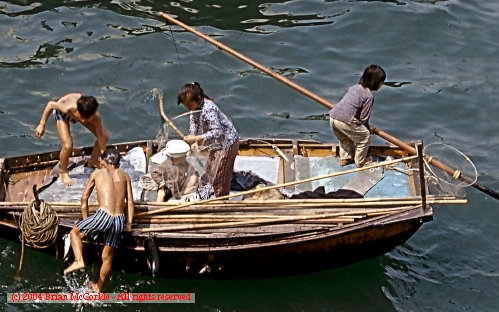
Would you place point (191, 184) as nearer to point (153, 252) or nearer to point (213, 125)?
point (213, 125)

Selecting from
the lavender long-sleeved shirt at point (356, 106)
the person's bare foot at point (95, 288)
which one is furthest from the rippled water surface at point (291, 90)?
the lavender long-sleeved shirt at point (356, 106)

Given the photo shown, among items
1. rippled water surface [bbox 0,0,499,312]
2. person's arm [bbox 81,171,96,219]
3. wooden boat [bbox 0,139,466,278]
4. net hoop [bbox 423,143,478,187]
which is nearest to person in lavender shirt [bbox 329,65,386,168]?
wooden boat [bbox 0,139,466,278]

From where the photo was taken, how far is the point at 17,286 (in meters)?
9.35

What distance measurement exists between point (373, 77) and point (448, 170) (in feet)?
4.72

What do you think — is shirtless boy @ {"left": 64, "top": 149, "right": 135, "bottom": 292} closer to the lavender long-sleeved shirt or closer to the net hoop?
the lavender long-sleeved shirt

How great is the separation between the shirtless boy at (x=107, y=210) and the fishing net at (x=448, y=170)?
12.0 ft

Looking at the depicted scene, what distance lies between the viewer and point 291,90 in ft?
44.0

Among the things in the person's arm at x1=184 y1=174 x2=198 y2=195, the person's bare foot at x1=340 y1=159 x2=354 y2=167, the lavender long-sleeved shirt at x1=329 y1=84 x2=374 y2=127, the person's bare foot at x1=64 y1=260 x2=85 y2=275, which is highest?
the lavender long-sleeved shirt at x1=329 y1=84 x2=374 y2=127

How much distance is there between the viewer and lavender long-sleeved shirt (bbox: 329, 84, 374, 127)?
9.18 metres

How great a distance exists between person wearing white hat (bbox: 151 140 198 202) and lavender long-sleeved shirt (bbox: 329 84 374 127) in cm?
197

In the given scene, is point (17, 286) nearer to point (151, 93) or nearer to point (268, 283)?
point (268, 283)

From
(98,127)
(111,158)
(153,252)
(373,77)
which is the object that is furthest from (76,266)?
(373,77)

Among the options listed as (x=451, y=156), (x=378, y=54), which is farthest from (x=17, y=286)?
(x=378, y=54)

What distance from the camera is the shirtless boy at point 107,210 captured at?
8492 mm
